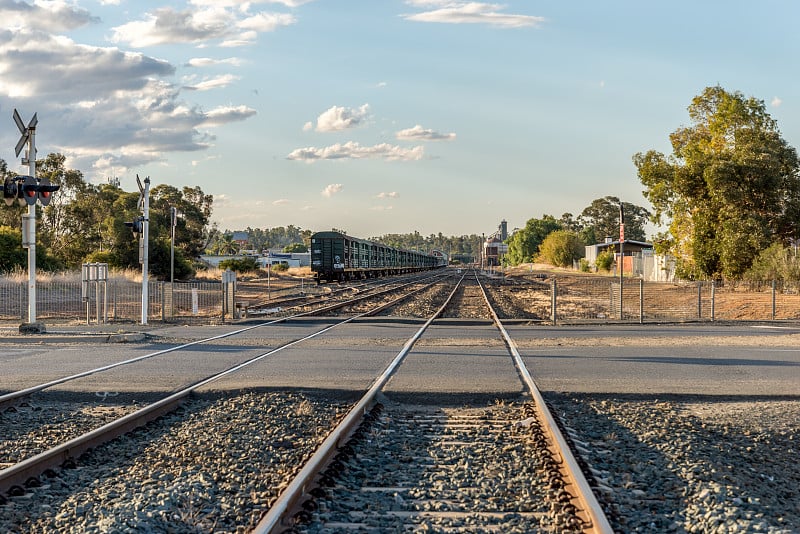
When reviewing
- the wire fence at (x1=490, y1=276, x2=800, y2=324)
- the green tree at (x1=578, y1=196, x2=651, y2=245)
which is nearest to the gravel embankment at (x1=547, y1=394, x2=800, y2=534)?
the wire fence at (x1=490, y1=276, x2=800, y2=324)

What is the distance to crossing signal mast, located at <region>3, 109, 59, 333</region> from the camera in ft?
64.5

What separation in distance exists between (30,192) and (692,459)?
17.1m

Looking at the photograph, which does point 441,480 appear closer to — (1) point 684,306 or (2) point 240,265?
(1) point 684,306

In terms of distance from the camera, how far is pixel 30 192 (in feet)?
64.9

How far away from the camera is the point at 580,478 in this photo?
6.36 meters

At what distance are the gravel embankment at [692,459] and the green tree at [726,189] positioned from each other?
3315 centimetres

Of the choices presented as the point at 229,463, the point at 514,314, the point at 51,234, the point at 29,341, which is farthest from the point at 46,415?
the point at 51,234

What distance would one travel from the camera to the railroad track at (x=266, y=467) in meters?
5.69

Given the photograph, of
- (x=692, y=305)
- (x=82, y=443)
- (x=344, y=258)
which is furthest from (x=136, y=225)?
(x=344, y=258)

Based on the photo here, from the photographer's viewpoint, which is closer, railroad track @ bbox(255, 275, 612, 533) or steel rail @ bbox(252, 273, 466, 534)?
steel rail @ bbox(252, 273, 466, 534)

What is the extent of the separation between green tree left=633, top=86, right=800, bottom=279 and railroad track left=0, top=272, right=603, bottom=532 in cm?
3530

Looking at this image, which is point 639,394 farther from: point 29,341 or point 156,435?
point 29,341

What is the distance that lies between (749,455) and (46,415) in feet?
25.1

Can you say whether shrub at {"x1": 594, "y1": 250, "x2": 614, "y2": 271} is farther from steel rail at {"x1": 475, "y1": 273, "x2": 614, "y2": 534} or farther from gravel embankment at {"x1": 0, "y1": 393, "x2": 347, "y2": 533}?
gravel embankment at {"x1": 0, "y1": 393, "x2": 347, "y2": 533}
